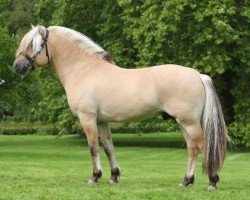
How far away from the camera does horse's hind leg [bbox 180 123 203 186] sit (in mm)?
11289

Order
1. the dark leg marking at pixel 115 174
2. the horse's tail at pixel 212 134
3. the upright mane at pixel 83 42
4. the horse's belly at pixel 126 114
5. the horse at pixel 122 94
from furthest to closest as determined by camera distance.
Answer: the upright mane at pixel 83 42 → the dark leg marking at pixel 115 174 → the horse's belly at pixel 126 114 → the horse at pixel 122 94 → the horse's tail at pixel 212 134

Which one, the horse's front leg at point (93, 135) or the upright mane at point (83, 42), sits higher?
the upright mane at point (83, 42)

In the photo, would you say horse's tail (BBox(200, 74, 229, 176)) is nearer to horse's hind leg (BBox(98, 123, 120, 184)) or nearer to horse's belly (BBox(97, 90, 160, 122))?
horse's belly (BBox(97, 90, 160, 122))

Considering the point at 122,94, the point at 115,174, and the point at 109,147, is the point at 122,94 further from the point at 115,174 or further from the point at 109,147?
the point at 115,174

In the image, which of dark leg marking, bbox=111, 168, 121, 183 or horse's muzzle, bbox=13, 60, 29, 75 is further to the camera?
horse's muzzle, bbox=13, 60, 29, 75

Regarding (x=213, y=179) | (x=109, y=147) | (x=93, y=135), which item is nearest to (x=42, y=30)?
(x=93, y=135)

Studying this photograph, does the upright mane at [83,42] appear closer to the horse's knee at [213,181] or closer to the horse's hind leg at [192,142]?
the horse's hind leg at [192,142]

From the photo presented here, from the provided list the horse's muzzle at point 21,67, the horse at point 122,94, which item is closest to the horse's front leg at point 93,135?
the horse at point 122,94

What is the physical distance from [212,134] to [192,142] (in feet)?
1.49

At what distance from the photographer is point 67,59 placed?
12.6 meters

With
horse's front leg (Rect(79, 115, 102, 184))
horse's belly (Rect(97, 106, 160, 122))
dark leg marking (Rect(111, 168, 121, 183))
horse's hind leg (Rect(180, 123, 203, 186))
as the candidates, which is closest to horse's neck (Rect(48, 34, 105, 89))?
horse's front leg (Rect(79, 115, 102, 184))

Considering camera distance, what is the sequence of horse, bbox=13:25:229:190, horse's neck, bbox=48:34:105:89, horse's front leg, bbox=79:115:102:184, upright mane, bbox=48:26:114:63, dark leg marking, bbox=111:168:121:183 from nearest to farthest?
1. horse, bbox=13:25:229:190
2. horse's front leg, bbox=79:115:102:184
3. dark leg marking, bbox=111:168:121:183
4. horse's neck, bbox=48:34:105:89
5. upright mane, bbox=48:26:114:63

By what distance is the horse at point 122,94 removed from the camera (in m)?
11.3

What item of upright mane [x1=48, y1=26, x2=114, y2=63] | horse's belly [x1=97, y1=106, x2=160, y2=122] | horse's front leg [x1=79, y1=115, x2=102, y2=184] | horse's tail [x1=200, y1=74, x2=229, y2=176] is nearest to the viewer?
horse's tail [x1=200, y1=74, x2=229, y2=176]
